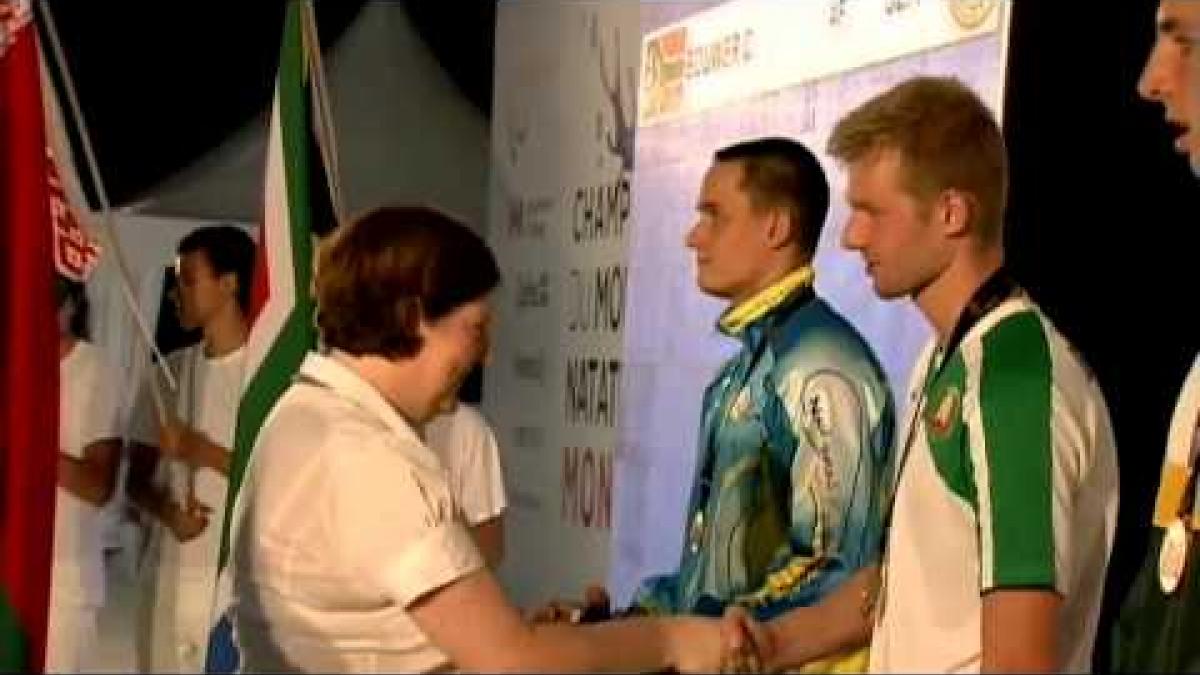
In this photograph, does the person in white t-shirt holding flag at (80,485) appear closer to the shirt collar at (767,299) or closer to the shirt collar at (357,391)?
the shirt collar at (767,299)

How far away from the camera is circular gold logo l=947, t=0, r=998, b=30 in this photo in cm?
271

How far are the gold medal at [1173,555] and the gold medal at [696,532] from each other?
661 mm

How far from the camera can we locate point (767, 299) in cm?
261

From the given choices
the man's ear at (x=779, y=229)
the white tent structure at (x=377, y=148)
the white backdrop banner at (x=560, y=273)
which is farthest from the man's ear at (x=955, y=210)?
the white tent structure at (x=377, y=148)

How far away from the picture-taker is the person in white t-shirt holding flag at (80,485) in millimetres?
4688

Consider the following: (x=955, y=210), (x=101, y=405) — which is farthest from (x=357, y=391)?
(x=101, y=405)

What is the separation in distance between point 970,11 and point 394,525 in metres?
1.19

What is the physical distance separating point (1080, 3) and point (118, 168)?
3083mm

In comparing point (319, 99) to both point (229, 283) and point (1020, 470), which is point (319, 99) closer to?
point (229, 283)

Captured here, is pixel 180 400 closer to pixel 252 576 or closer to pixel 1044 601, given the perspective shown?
pixel 252 576

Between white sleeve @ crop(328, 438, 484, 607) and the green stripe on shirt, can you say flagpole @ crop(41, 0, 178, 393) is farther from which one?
the green stripe on shirt

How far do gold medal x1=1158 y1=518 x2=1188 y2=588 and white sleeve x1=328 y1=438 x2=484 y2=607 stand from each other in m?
0.67

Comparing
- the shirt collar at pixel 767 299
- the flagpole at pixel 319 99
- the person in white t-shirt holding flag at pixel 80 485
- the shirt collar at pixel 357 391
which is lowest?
the person in white t-shirt holding flag at pixel 80 485

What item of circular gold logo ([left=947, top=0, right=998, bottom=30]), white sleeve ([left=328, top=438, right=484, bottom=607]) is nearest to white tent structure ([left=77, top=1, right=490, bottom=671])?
circular gold logo ([left=947, top=0, right=998, bottom=30])
